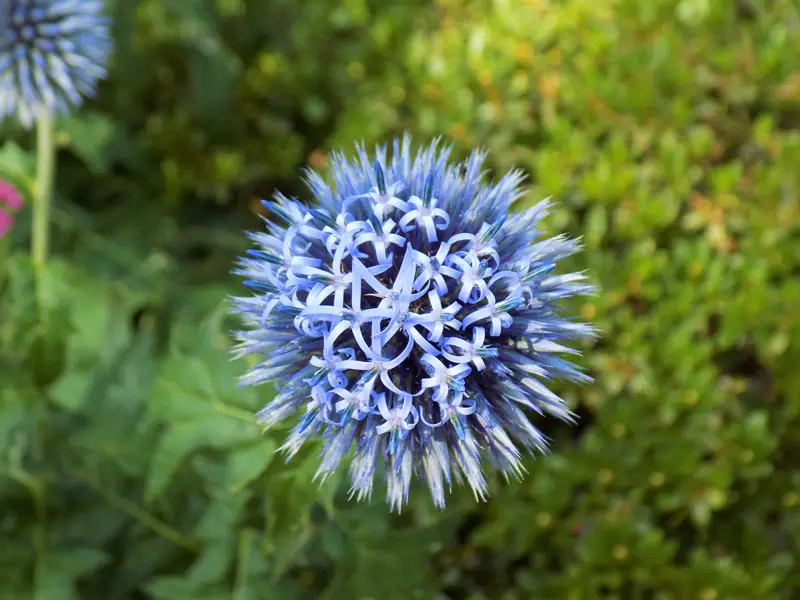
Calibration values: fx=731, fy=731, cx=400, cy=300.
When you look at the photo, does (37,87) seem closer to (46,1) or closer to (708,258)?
(46,1)

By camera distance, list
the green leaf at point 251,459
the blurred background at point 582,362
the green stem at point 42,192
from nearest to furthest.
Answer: the green leaf at point 251,459 → the blurred background at point 582,362 → the green stem at point 42,192

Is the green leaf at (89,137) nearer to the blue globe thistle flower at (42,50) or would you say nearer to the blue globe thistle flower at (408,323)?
the blue globe thistle flower at (42,50)

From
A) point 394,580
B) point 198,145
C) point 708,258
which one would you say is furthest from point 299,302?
point 198,145

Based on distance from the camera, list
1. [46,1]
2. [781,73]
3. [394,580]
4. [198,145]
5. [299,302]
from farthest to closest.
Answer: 1. [198,145]
2. [781,73]
3. [46,1]
4. [394,580]
5. [299,302]

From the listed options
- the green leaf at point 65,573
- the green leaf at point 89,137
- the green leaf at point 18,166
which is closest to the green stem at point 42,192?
the green leaf at point 18,166

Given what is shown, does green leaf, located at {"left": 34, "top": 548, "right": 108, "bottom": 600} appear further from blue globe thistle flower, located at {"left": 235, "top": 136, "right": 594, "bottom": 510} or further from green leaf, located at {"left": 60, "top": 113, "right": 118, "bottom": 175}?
green leaf, located at {"left": 60, "top": 113, "right": 118, "bottom": 175}

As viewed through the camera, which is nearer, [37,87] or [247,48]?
[37,87]

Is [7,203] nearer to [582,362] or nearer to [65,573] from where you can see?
[65,573]

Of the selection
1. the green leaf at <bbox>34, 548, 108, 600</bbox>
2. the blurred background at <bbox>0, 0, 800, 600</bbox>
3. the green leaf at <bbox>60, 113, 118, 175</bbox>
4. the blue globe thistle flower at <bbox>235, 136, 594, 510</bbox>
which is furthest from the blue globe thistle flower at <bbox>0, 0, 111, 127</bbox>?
the green leaf at <bbox>34, 548, 108, 600</bbox>
